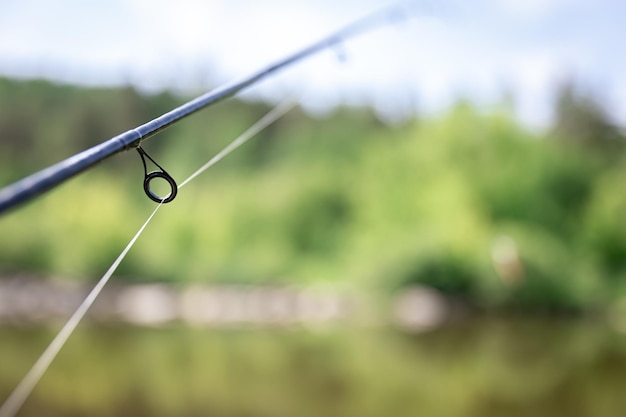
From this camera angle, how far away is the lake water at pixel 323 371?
19.4 feet

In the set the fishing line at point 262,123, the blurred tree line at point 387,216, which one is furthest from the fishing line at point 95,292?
the blurred tree line at point 387,216

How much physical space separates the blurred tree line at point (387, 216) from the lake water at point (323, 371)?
1294 mm

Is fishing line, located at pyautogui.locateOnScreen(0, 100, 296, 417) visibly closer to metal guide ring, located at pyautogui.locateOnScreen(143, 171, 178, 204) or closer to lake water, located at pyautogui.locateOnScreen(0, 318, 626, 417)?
metal guide ring, located at pyautogui.locateOnScreen(143, 171, 178, 204)

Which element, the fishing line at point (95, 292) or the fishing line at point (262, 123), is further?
the fishing line at point (262, 123)

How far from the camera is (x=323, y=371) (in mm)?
6801

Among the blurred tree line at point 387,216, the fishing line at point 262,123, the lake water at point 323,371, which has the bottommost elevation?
the fishing line at point 262,123

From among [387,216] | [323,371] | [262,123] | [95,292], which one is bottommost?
[95,292]

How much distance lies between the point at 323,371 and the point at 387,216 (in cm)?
563

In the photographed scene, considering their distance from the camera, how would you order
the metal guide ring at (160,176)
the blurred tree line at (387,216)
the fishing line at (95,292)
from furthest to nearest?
the blurred tree line at (387,216)
the fishing line at (95,292)
the metal guide ring at (160,176)

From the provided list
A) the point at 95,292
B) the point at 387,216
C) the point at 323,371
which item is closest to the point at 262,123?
the point at 95,292

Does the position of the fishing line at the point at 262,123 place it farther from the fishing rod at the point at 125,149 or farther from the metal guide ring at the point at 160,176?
the metal guide ring at the point at 160,176

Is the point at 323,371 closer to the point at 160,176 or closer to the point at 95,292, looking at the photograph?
the point at 95,292

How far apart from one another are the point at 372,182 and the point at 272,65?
474 inches

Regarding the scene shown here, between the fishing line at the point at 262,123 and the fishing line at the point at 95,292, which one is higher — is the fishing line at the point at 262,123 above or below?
above
